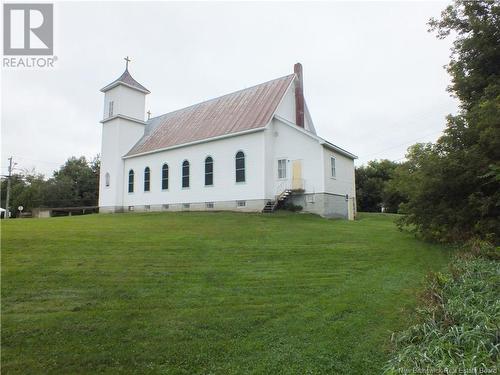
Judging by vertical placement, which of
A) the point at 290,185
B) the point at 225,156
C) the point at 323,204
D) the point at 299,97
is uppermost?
the point at 299,97

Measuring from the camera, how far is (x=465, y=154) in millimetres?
9773

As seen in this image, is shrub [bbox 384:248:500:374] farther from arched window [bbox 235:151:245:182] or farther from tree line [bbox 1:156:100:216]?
tree line [bbox 1:156:100:216]

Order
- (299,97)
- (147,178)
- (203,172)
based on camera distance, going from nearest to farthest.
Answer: (203,172), (299,97), (147,178)

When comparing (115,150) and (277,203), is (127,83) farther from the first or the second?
(277,203)

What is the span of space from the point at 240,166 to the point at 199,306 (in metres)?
16.3

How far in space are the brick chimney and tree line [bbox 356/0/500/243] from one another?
1056 centimetres

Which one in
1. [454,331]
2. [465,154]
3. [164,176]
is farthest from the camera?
[164,176]

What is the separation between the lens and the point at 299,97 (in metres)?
23.1

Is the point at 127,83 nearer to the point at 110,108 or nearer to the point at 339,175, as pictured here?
the point at 110,108

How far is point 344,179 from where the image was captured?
2128cm

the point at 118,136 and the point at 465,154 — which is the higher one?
the point at 118,136

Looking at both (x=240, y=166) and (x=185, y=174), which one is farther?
(x=185, y=174)

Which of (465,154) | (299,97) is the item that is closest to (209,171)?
(299,97)

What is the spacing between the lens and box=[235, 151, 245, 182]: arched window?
20875 mm
